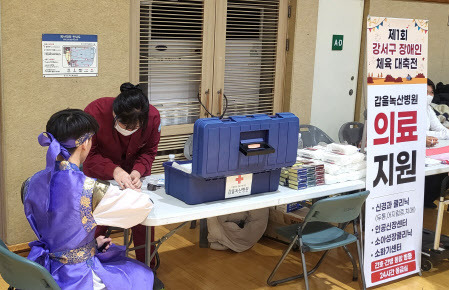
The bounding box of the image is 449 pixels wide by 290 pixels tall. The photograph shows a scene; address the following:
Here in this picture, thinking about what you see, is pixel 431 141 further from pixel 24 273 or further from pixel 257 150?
pixel 24 273

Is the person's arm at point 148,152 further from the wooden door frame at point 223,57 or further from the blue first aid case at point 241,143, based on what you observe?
the wooden door frame at point 223,57

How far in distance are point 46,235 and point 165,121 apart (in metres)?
2.70

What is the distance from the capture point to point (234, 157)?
10.3ft

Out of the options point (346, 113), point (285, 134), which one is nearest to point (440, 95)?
point (346, 113)

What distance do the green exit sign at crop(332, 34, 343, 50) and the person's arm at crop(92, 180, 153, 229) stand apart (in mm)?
3930

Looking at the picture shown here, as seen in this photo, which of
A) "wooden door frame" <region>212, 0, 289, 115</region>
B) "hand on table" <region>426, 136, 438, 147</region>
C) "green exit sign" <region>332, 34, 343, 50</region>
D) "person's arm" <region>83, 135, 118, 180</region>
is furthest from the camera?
"green exit sign" <region>332, 34, 343, 50</region>

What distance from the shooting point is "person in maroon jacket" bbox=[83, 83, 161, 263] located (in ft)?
10.5

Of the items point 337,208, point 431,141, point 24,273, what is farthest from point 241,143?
point 431,141

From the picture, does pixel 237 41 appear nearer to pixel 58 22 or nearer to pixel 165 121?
pixel 165 121

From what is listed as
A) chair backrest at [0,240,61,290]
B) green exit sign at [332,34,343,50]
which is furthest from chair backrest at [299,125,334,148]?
chair backrest at [0,240,61,290]

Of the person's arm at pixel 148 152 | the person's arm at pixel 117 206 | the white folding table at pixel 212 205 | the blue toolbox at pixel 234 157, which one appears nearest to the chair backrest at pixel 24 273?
the person's arm at pixel 117 206

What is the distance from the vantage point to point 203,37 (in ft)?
17.1

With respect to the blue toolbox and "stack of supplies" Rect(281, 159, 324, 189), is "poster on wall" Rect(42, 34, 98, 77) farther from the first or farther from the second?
"stack of supplies" Rect(281, 159, 324, 189)

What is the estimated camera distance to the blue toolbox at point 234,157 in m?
3.07
